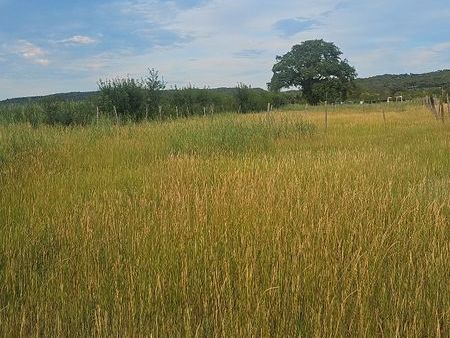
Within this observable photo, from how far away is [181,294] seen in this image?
9.23ft

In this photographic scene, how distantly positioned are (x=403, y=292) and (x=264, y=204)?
1.77 meters

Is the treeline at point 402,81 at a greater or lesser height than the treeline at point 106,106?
greater

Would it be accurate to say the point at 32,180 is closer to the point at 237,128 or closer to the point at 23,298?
the point at 23,298

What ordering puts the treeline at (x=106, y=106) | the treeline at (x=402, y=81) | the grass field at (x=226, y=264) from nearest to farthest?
the grass field at (x=226, y=264) < the treeline at (x=106, y=106) < the treeline at (x=402, y=81)

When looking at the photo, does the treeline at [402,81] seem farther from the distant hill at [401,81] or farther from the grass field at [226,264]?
the grass field at [226,264]

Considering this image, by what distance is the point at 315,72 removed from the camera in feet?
181

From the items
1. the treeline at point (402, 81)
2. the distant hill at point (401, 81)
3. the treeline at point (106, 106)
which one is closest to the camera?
the treeline at point (106, 106)

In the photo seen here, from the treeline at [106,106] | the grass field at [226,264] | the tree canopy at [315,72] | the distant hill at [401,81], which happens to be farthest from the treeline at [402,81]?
the grass field at [226,264]

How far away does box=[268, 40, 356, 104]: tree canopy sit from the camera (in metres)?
55.2

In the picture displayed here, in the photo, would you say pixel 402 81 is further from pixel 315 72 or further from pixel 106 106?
pixel 106 106

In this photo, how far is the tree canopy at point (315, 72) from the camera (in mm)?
55188

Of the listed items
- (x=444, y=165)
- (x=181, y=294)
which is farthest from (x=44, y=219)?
(x=444, y=165)

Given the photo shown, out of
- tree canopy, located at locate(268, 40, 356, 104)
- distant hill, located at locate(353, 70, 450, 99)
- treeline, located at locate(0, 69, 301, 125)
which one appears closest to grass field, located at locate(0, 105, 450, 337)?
treeline, located at locate(0, 69, 301, 125)

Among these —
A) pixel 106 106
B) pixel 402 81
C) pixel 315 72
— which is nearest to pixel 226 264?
pixel 106 106
